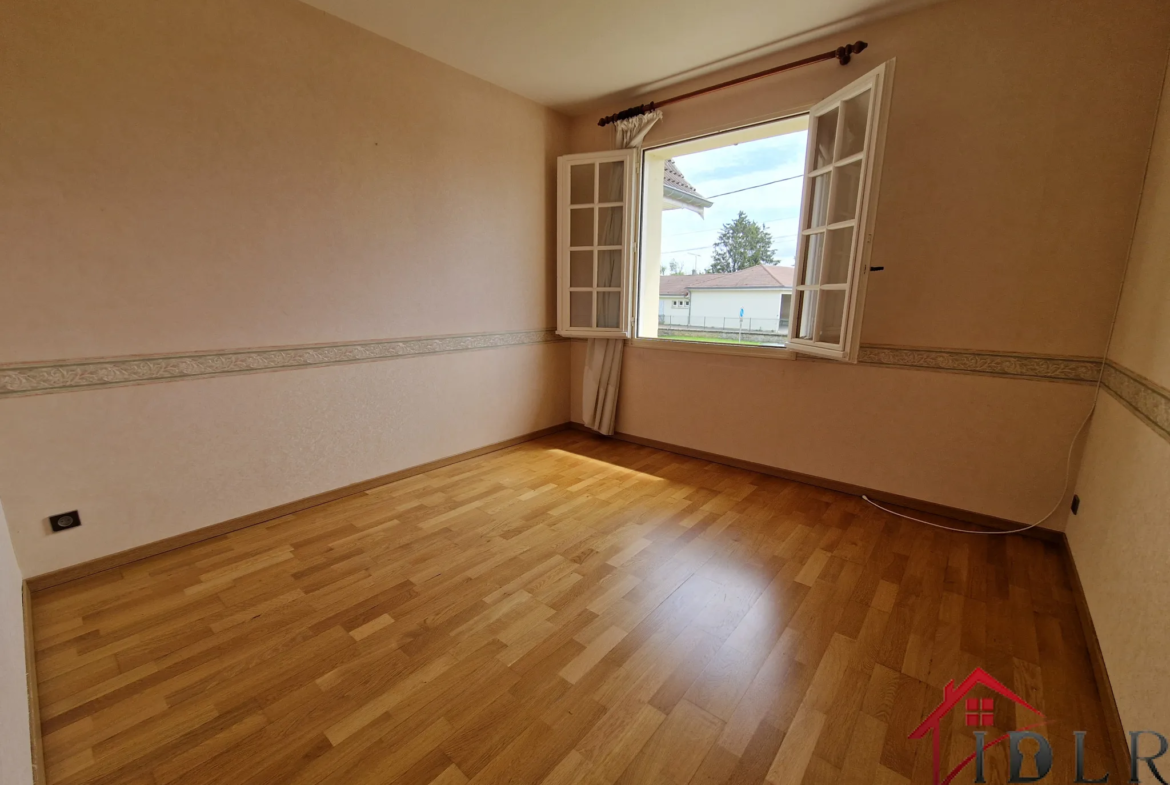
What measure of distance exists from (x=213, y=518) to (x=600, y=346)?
2666mm

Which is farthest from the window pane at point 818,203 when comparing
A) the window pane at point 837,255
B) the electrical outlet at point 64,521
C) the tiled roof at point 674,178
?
the electrical outlet at point 64,521

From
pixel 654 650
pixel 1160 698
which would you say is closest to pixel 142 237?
pixel 654 650

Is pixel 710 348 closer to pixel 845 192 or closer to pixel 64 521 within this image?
pixel 845 192

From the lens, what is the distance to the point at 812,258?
265 cm

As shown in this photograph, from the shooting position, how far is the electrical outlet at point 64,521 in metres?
1.81

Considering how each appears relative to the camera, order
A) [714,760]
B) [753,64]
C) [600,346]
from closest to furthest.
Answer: [714,760], [753,64], [600,346]

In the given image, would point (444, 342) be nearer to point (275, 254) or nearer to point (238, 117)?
point (275, 254)

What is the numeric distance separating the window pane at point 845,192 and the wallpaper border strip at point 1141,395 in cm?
122

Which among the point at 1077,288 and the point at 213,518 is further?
the point at 213,518

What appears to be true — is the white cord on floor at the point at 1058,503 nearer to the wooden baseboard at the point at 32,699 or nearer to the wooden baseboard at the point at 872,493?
the wooden baseboard at the point at 872,493

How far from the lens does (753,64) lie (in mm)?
2766

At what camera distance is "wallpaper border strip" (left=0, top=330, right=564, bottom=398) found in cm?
173

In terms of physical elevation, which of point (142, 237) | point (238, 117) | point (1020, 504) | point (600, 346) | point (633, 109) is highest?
point (633, 109)

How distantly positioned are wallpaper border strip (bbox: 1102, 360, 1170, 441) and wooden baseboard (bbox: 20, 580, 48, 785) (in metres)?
3.04
